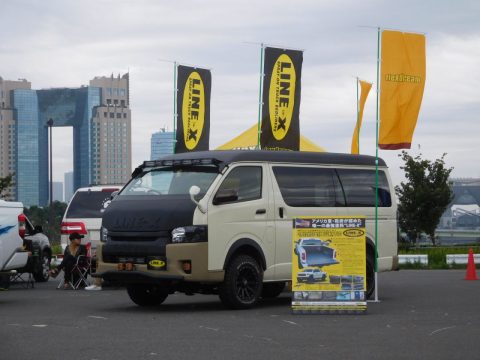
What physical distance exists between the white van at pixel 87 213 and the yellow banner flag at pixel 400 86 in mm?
7294

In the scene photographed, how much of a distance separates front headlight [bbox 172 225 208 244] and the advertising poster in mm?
1346

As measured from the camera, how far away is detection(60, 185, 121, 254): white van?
23.0 m

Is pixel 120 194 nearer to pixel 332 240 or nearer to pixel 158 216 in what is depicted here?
pixel 158 216

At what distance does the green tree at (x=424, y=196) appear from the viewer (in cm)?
5284

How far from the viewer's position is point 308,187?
57.3 feet

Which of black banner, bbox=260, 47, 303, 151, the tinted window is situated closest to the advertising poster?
the tinted window

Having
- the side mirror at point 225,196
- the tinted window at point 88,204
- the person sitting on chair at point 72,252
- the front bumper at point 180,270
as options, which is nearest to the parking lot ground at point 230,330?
the front bumper at point 180,270

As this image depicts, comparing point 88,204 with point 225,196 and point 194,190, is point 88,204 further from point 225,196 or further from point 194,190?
point 194,190

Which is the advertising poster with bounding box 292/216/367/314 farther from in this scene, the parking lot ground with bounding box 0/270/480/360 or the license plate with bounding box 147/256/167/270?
the license plate with bounding box 147/256/167/270

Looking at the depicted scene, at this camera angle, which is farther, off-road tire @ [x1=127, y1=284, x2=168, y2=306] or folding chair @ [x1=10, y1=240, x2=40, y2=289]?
folding chair @ [x1=10, y1=240, x2=40, y2=289]

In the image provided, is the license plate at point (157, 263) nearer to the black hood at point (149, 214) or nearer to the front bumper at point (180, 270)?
the front bumper at point (180, 270)

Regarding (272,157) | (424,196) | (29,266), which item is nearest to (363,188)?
(272,157)

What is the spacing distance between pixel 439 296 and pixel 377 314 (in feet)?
12.6

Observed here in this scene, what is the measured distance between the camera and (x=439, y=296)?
18672 millimetres
